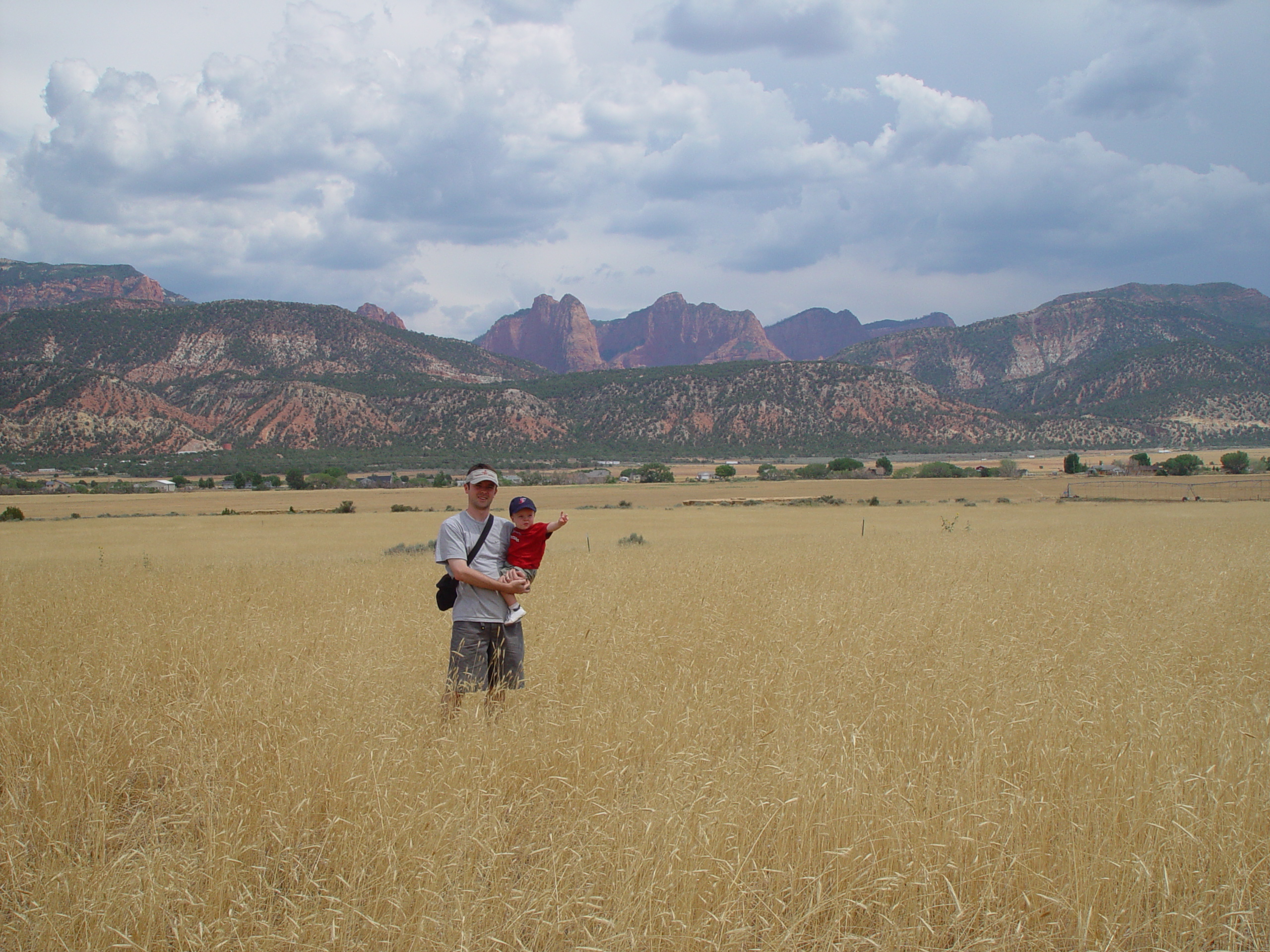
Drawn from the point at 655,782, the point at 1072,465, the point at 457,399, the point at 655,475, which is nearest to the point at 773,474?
the point at 655,475

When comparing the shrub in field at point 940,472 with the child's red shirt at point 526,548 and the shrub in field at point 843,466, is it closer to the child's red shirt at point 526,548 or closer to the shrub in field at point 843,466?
the shrub in field at point 843,466

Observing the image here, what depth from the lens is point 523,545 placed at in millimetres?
5258

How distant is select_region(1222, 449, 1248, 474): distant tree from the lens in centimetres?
6956

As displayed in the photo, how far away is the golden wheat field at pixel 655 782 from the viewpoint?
2988 millimetres

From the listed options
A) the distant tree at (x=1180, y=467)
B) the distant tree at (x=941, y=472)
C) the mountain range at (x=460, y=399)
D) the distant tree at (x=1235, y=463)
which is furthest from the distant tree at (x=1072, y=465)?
the mountain range at (x=460, y=399)

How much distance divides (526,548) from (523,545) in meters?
0.03

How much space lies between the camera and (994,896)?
3.14 meters

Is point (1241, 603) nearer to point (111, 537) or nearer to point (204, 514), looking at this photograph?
point (111, 537)

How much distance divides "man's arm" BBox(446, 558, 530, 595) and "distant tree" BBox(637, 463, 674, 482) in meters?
77.6

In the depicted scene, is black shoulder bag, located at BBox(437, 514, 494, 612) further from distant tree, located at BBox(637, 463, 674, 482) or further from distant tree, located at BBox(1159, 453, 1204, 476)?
distant tree, located at BBox(637, 463, 674, 482)

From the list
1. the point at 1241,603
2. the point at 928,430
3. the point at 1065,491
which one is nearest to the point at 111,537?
the point at 1241,603

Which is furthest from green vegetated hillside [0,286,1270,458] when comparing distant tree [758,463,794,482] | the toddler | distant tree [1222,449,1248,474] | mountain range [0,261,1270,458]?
the toddler

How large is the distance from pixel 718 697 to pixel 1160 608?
5.98 meters

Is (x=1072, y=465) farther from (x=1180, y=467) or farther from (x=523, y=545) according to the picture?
(x=523, y=545)
